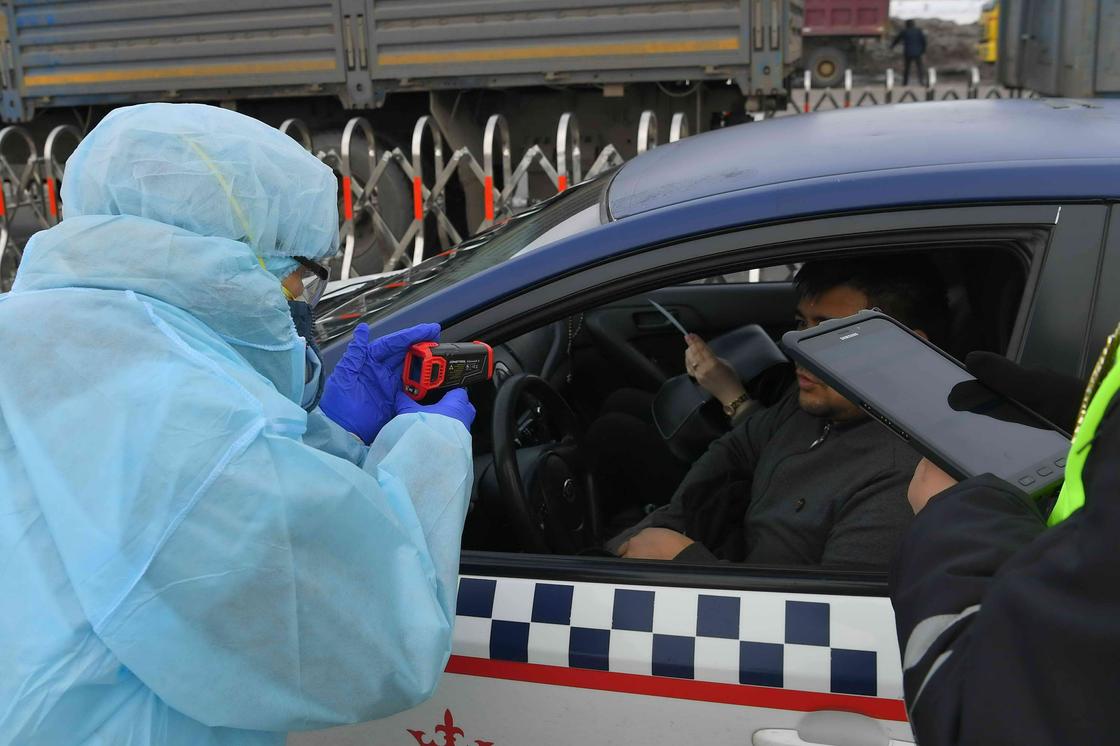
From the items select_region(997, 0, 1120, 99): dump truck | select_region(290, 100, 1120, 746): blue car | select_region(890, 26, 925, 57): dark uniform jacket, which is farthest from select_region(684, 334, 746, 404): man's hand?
select_region(890, 26, 925, 57): dark uniform jacket

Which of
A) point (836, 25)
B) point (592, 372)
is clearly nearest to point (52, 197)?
point (592, 372)

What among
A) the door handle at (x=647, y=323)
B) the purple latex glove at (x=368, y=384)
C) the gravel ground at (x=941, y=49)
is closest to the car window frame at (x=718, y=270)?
the purple latex glove at (x=368, y=384)

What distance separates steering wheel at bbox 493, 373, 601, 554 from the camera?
197 centimetres

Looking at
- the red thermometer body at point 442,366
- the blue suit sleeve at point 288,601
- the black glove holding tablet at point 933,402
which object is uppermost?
the black glove holding tablet at point 933,402

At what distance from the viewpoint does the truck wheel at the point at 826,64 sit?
19.3m

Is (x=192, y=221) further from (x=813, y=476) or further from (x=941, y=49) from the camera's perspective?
(x=941, y=49)

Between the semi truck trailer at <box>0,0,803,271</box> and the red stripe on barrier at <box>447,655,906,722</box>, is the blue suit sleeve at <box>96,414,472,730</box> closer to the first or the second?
the red stripe on barrier at <box>447,655,906,722</box>

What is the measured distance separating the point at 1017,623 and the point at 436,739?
1.04 meters

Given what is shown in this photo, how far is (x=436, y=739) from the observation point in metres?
1.68

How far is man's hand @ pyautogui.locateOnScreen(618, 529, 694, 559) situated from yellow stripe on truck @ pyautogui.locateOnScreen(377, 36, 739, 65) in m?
5.39

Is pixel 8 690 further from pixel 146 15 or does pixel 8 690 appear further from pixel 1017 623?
pixel 146 15

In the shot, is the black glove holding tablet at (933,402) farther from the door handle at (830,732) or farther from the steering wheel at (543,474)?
the steering wheel at (543,474)

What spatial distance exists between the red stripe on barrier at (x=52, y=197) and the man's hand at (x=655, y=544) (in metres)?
7.31

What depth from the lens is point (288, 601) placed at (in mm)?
1250
